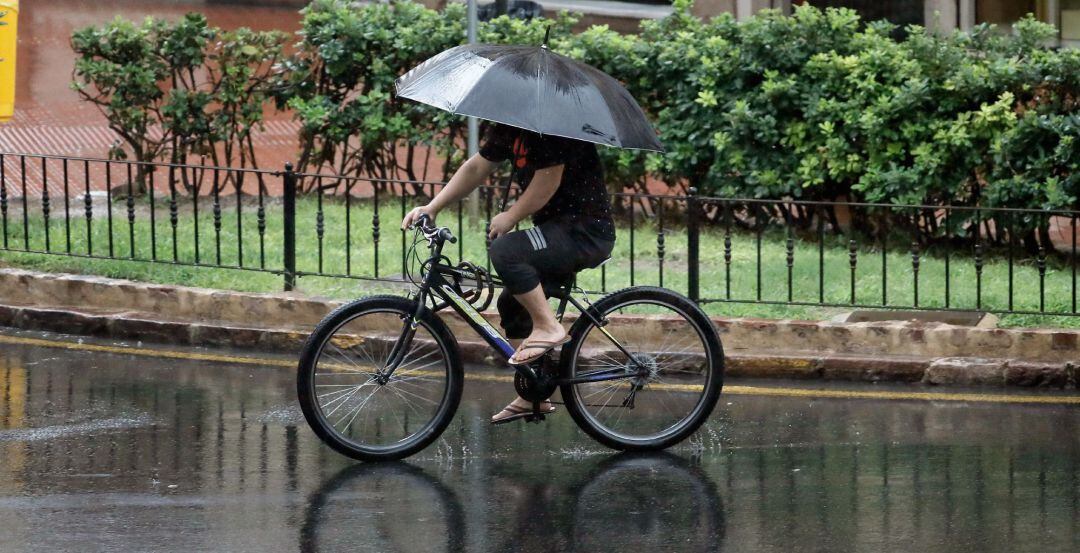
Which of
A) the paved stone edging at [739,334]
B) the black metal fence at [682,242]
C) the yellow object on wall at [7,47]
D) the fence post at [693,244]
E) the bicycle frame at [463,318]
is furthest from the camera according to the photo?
the yellow object on wall at [7,47]

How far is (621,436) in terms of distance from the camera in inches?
289

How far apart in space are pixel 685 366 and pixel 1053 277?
4342 millimetres

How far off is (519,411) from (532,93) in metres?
1.46

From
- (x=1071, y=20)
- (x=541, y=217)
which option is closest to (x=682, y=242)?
(x=541, y=217)

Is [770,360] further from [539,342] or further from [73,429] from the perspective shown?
[73,429]

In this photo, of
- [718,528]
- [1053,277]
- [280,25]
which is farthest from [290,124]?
[718,528]

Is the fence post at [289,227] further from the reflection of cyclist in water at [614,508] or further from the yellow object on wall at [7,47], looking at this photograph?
the reflection of cyclist in water at [614,508]

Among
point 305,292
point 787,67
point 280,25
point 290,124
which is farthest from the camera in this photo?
point 280,25

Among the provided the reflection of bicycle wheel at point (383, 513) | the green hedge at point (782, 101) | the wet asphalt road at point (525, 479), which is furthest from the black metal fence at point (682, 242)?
the reflection of bicycle wheel at point (383, 513)

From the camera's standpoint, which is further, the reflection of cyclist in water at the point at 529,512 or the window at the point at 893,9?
the window at the point at 893,9

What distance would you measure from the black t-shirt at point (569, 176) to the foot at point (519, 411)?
0.82 m

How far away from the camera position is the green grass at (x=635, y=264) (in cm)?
1011

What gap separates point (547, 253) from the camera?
701 centimetres

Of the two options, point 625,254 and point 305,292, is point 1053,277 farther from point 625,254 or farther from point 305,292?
point 305,292
